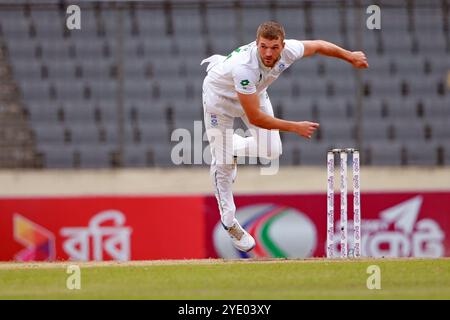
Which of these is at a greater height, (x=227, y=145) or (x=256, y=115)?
(x=256, y=115)

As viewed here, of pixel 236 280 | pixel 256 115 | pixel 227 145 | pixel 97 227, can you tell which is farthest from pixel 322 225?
pixel 236 280

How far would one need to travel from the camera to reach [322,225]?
53.3 feet

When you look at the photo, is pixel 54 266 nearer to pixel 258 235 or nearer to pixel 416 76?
pixel 258 235

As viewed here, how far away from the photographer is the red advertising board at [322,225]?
1616 cm

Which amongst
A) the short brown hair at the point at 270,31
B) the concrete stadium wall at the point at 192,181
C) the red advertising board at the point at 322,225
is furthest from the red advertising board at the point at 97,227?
the short brown hair at the point at 270,31

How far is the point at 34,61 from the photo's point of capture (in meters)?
18.6

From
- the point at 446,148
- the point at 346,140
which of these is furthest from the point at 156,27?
the point at 446,148

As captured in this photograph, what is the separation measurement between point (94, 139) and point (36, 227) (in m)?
2.21

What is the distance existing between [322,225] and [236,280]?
5.84 metres

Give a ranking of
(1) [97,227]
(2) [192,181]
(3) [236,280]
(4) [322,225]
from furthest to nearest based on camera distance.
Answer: (2) [192,181]
(4) [322,225]
(1) [97,227]
(3) [236,280]

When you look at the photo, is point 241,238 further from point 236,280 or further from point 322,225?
point 322,225

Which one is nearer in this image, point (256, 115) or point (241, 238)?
point (256, 115)

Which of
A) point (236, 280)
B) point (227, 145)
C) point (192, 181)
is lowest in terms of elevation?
point (236, 280)

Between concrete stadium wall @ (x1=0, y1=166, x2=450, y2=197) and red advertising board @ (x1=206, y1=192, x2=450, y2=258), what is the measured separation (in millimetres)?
681
